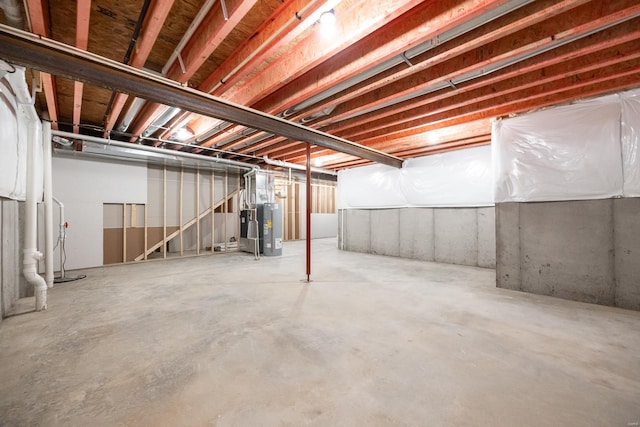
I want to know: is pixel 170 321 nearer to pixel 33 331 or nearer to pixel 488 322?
pixel 33 331

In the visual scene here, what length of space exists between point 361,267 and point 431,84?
130 inches

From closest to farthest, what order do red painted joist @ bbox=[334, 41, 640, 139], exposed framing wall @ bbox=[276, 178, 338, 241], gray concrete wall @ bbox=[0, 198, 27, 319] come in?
red painted joist @ bbox=[334, 41, 640, 139], gray concrete wall @ bbox=[0, 198, 27, 319], exposed framing wall @ bbox=[276, 178, 338, 241]

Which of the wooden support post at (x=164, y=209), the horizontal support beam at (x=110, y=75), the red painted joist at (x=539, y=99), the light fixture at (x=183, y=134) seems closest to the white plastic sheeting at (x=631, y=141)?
the red painted joist at (x=539, y=99)

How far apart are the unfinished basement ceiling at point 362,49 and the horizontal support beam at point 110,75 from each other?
5.4 inches

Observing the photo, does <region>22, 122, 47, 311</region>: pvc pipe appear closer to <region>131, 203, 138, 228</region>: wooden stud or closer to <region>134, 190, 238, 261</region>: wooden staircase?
<region>131, 203, 138, 228</region>: wooden stud

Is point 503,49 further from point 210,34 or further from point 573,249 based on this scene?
point 573,249

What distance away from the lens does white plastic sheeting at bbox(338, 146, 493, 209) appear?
4902 millimetres

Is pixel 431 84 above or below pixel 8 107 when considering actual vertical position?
above

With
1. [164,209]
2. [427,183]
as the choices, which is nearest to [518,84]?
[427,183]

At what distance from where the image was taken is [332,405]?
4.50ft

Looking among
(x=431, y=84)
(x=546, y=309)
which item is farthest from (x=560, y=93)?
(x=546, y=309)

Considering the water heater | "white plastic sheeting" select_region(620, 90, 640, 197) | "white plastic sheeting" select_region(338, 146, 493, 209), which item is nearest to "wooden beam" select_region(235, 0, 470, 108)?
"white plastic sheeting" select_region(620, 90, 640, 197)

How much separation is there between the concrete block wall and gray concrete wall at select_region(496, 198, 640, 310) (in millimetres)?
1485

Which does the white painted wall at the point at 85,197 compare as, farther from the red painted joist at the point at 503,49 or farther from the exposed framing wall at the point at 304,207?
the red painted joist at the point at 503,49
